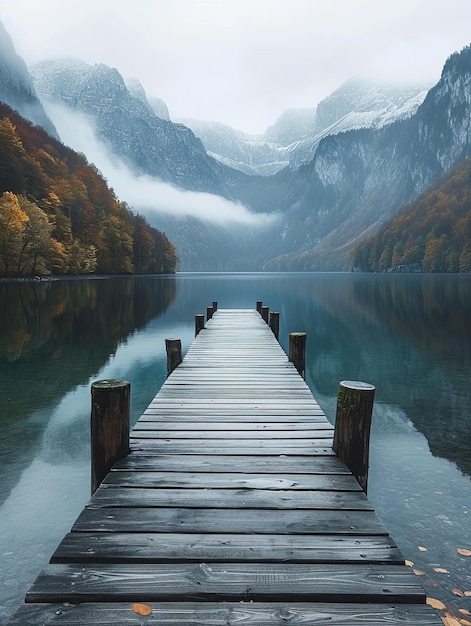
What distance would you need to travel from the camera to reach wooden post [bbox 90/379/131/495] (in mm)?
5016

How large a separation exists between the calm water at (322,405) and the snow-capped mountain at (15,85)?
17039 cm

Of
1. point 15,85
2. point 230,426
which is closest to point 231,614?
point 230,426

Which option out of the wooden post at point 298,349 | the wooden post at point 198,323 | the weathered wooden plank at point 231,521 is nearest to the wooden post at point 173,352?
the wooden post at point 298,349

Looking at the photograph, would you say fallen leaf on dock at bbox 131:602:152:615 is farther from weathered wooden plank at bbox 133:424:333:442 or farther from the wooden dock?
weathered wooden plank at bbox 133:424:333:442

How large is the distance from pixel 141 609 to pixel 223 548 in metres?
0.85

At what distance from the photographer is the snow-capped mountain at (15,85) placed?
537ft

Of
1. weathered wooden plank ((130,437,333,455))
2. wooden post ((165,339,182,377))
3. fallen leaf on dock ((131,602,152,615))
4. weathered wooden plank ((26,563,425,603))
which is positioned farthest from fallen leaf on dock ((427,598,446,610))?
wooden post ((165,339,182,377))

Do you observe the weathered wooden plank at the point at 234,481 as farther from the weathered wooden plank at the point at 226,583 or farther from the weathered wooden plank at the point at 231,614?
the weathered wooden plank at the point at 231,614

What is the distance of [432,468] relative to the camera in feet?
28.6

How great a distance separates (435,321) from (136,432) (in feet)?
97.0

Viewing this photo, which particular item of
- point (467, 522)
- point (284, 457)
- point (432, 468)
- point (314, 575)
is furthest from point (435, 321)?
point (314, 575)

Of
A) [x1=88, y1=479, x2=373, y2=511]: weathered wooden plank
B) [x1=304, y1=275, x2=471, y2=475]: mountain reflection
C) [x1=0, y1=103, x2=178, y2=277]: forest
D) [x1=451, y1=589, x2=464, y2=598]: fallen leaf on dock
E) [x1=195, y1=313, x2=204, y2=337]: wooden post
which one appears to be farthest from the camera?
[x1=0, y1=103, x2=178, y2=277]: forest

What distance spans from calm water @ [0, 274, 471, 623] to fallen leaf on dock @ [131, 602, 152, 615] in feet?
8.99

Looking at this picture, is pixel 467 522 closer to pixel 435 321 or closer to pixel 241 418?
pixel 241 418
